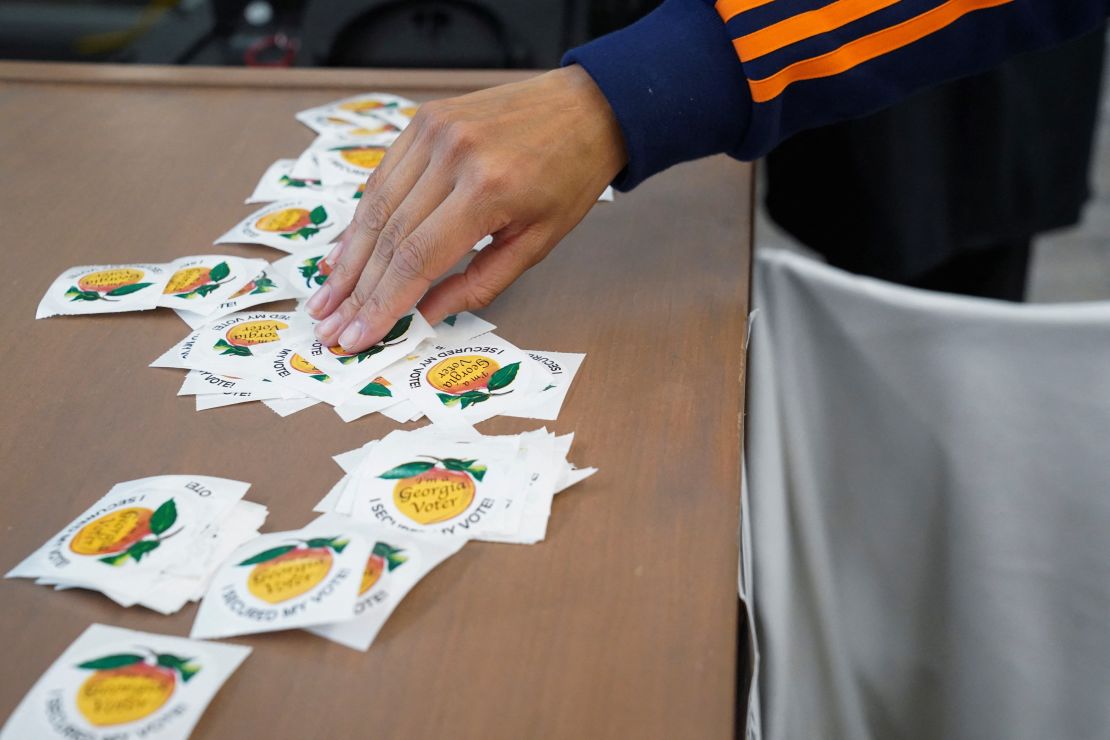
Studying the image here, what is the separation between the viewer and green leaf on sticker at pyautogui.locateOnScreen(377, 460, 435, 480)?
60cm

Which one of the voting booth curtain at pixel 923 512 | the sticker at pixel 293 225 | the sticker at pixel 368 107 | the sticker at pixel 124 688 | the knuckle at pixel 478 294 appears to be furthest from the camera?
the sticker at pixel 368 107

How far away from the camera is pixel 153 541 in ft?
1.83

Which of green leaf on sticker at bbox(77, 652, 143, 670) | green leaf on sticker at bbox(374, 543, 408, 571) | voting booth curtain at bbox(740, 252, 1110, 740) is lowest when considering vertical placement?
voting booth curtain at bbox(740, 252, 1110, 740)

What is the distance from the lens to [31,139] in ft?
3.57

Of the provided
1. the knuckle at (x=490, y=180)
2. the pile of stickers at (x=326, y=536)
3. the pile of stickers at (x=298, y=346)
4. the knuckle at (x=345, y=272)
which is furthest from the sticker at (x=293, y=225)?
the pile of stickers at (x=326, y=536)

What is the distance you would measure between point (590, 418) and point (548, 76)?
0.30m

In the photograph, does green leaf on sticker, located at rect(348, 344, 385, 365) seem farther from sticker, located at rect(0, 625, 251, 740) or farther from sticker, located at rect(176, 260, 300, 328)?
sticker, located at rect(0, 625, 251, 740)

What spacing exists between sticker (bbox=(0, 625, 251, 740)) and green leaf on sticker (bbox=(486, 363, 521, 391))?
26 cm

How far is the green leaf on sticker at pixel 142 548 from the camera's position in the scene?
1.80ft

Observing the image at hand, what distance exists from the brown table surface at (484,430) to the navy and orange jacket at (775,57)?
119mm

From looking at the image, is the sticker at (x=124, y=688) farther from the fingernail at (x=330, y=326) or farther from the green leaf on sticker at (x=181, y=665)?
the fingernail at (x=330, y=326)

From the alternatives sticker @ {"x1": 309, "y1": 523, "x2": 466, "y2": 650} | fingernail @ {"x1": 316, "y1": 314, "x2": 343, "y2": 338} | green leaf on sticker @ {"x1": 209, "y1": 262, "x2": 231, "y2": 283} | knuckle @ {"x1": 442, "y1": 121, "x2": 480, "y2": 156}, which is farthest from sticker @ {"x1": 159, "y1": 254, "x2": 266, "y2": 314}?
sticker @ {"x1": 309, "y1": 523, "x2": 466, "y2": 650}

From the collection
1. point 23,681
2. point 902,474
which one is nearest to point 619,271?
point 902,474

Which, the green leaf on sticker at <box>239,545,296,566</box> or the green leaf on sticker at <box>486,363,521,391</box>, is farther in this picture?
the green leaf on sticker at <box>486,363,521,391</box>
